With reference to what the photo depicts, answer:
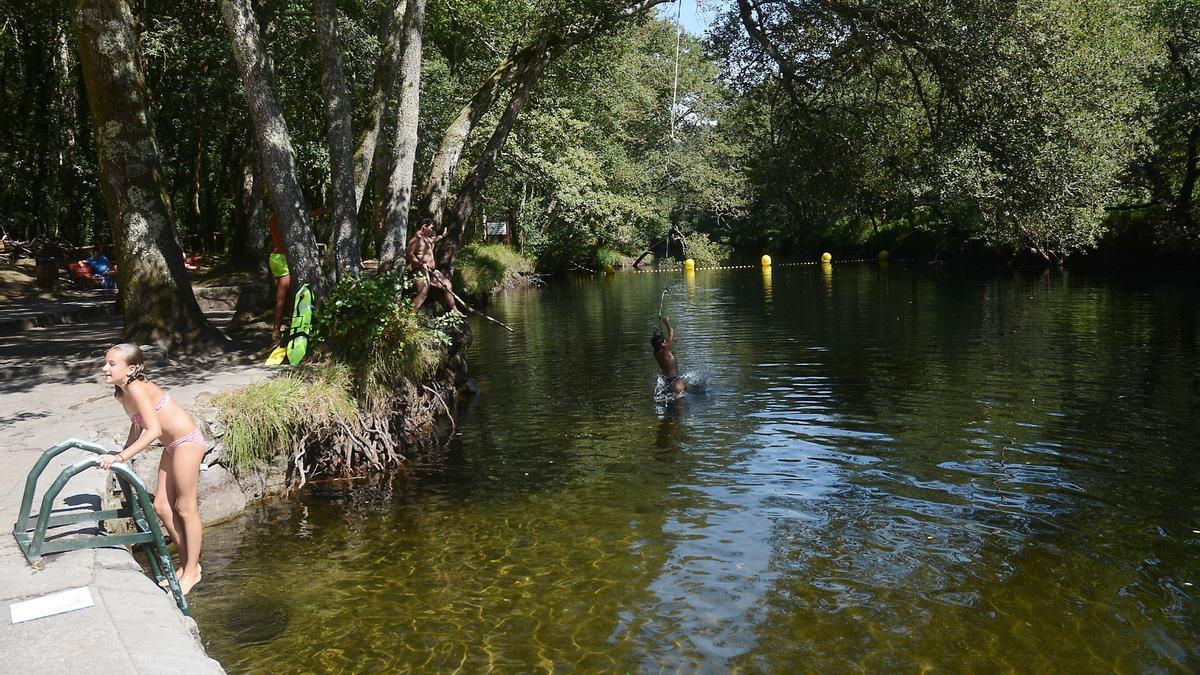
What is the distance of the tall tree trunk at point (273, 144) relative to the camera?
465 inches

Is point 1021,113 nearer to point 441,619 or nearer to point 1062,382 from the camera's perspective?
point 1062,382

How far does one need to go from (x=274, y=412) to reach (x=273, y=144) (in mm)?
4357

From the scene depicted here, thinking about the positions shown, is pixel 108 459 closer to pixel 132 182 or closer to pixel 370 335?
pixel 370 335

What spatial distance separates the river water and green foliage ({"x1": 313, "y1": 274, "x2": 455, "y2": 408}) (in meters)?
1.18

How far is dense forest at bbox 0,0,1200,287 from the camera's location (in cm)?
1298

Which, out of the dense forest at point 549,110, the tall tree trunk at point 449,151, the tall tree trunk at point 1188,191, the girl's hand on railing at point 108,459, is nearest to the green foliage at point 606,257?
the dense forest at point 549,110

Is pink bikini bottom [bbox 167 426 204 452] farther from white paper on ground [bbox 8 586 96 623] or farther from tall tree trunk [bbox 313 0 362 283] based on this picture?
tall tree trunk [bbox 313 0 362 283]

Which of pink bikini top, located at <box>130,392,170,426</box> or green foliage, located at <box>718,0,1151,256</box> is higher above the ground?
green foliage, located at <box>718,0,1151,256</box>

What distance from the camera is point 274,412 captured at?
962cm

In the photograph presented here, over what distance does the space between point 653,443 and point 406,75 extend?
21.9 ft

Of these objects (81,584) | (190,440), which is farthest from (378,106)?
(81,584)

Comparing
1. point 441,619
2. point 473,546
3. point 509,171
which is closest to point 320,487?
point 473,546

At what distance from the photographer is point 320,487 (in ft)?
33.7

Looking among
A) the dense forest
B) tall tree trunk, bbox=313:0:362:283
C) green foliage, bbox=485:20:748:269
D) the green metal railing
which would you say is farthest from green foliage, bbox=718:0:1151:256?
the green metal railing
